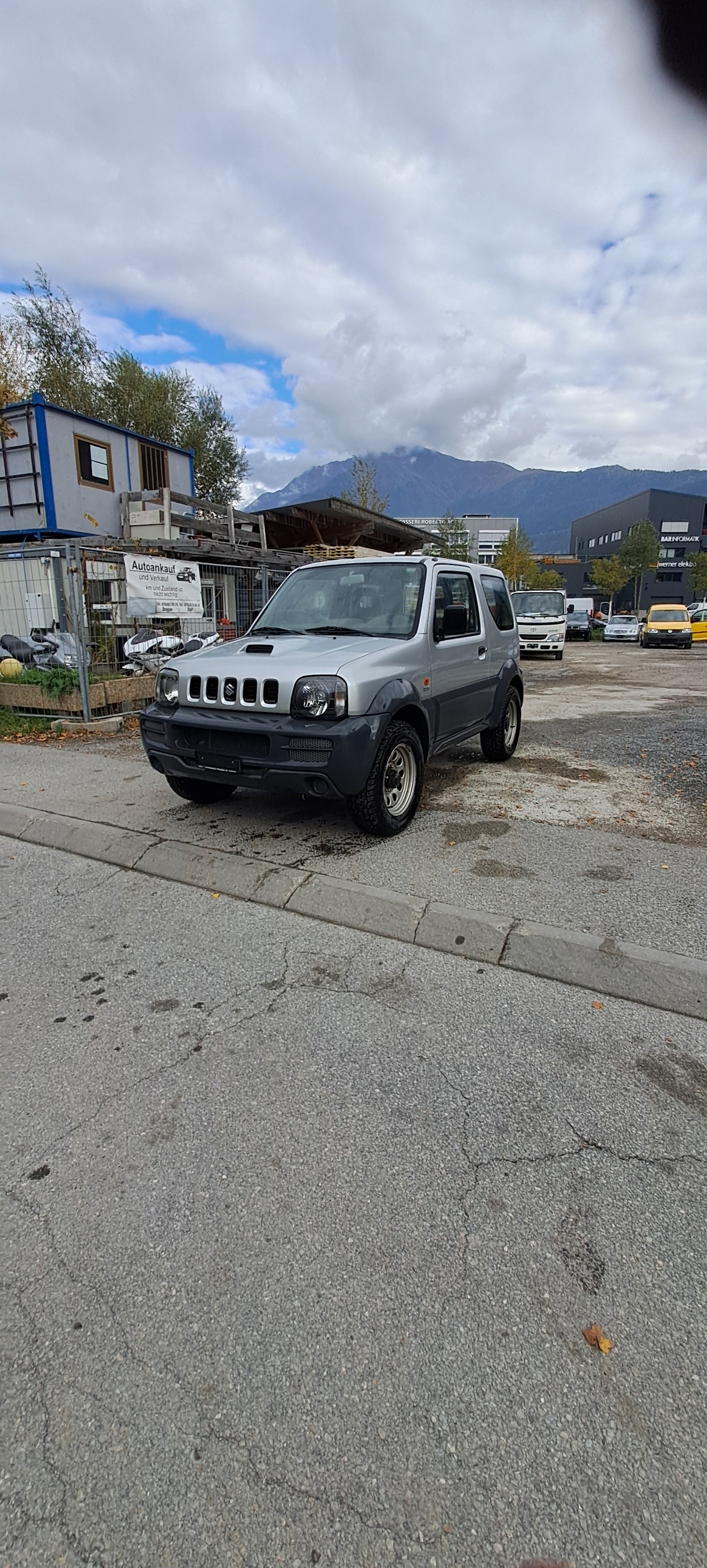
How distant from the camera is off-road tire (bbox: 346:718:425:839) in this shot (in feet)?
14.6

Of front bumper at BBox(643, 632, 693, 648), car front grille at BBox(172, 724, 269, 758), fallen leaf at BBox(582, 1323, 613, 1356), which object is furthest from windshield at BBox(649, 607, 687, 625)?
fallen leaf at BBox(582, 1323, 613, 1356)

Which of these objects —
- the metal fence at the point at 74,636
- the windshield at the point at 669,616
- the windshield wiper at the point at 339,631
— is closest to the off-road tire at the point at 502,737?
the windshield wiper at the point at 339,631

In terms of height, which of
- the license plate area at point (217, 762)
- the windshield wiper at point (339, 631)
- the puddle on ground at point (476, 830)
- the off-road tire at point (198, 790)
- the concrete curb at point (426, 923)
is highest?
the windshield wiper at point (339, 631)

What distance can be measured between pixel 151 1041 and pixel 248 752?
1.95m

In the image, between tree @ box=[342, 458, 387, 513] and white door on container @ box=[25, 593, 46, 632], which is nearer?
white door on container @ box=[25, 593, 46, 632]

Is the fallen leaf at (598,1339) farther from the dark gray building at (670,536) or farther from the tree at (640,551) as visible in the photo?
the dark gray building at (670,536)

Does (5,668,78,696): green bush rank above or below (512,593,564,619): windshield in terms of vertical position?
below

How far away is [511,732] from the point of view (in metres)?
7.39

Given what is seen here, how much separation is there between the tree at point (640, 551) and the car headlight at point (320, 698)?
67.2 m

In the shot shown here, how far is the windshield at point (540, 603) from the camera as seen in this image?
20094 millimetres

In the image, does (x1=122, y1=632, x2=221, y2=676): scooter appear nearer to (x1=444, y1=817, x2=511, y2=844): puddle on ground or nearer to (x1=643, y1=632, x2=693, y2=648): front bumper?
(x1=444, y1=817, x2=511, y2=844): puddle on ground

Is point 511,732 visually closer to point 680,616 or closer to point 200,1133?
point 200,1133

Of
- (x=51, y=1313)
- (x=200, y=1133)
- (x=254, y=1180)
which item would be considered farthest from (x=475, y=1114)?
(x=51, y=1313)

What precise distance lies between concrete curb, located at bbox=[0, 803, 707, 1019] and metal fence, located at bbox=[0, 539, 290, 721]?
453cm
